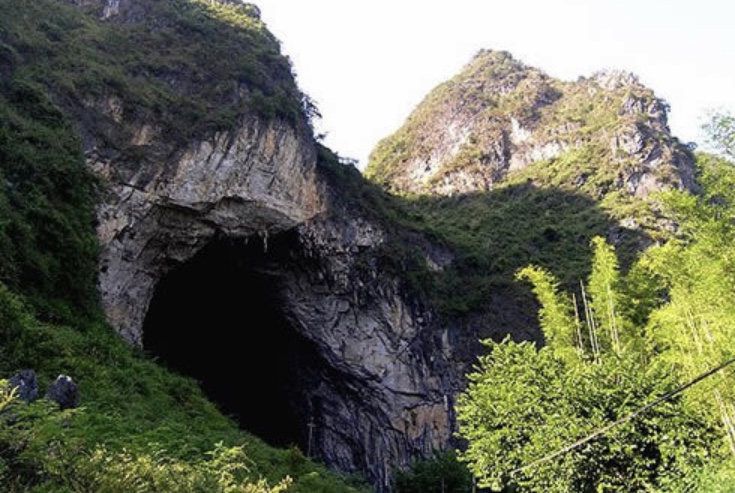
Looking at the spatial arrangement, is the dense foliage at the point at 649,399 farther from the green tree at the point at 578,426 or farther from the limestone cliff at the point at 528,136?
the limestone cliff at the point at 528,136

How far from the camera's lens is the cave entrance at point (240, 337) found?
1931 cm

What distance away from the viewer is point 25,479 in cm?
297

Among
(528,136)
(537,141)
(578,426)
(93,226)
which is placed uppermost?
(528,136)

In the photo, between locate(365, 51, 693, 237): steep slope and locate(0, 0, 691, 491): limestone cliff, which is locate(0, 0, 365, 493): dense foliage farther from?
locate(365, 51, 693, 237): steep slope

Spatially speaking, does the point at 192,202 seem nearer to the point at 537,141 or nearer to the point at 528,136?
the point at 537,141

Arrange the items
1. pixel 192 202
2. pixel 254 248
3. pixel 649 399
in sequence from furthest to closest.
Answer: pixel 254 248 → pixel 192 202 → pixel 649 399

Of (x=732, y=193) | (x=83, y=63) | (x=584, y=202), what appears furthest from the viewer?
(x=584, y=202)

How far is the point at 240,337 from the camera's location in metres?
21.8

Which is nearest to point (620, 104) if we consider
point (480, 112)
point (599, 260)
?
point (480, 112)

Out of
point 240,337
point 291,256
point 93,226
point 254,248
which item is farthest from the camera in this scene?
point 240,337

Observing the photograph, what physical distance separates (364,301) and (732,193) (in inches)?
523

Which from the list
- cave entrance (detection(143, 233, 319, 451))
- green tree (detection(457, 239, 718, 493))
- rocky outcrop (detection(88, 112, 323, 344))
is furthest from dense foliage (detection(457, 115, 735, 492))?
cave entrance (detection(143, 233, 319, 451))

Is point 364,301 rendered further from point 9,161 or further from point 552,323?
point 9,161

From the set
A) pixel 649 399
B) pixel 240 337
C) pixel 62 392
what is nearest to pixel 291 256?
pixel 240 337
